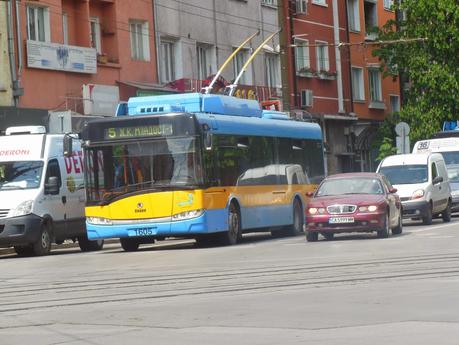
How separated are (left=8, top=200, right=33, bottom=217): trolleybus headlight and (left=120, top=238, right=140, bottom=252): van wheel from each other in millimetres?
2387

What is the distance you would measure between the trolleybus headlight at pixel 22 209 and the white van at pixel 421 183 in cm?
1135

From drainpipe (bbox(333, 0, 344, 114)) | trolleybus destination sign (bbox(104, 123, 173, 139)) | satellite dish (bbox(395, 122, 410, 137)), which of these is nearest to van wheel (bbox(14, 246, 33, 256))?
trolleybus destination sign (bbox(104, 123, 173, 139))

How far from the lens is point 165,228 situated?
26156mm

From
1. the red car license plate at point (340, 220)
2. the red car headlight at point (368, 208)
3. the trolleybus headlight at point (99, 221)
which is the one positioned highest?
the trolleybus headlight at point (99, 221)

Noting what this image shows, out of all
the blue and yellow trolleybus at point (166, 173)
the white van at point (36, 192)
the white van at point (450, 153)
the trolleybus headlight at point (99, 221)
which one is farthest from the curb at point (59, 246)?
the white van at point (450, 153)

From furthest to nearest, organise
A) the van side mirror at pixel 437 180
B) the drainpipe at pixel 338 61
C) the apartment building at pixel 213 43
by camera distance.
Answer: the drainpipe at pixel 338 61, the apartment building at pixel 213 43, the van side mirror at pixel 437 180

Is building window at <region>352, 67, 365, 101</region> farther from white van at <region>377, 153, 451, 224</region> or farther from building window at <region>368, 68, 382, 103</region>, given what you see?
white van at <region>377, 153, 451, 224</region>

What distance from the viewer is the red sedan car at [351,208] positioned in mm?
26688

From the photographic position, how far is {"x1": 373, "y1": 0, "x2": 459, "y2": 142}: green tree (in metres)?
52.9

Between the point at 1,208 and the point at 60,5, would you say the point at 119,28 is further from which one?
the point at 1,208

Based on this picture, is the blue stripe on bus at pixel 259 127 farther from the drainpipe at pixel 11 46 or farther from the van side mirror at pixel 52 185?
the drainpipe at pixel 11 46

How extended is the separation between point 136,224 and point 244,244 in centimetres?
304

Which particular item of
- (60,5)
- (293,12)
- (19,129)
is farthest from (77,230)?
(293,12)

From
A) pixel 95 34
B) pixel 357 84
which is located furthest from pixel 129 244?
Result: pixel 357 84
